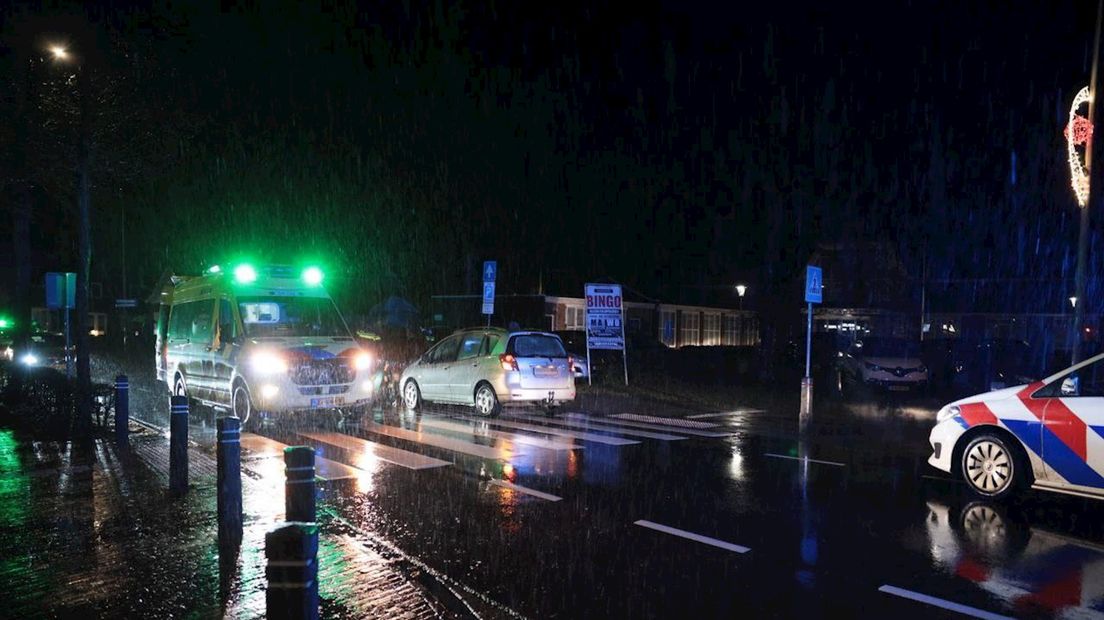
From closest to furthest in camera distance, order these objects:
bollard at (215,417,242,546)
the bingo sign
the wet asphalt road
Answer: the wet asphalt road → bollard at (215,417,242,546) → the bingo sign

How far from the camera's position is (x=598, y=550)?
586 cm

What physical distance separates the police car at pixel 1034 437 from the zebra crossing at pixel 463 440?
14.8 feet

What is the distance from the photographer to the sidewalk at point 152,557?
15.4 ft

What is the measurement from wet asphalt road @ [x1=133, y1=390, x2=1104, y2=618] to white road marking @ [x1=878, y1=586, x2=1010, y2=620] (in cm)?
3

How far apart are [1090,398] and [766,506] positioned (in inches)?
129

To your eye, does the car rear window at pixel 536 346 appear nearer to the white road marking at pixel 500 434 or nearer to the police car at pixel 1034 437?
the white road marking at pixel 500 434

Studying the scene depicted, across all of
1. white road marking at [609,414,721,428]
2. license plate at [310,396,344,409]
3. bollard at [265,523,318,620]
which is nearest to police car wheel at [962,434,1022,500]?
white road marking at [609,414,721,428]

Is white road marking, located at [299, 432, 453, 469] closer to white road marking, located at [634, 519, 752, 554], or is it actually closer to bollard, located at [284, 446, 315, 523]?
white road marking, located at [634, 519, 752, 554]

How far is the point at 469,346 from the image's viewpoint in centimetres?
1453

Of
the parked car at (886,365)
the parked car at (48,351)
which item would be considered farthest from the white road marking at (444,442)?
the parked car at (48,351)

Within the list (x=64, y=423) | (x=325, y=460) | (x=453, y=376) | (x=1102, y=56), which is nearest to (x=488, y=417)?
(x=453, y=376)

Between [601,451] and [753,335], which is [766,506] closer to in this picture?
[601,451]

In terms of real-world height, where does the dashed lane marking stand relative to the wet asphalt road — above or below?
below

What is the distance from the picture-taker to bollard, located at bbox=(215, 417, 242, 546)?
6.04 meters
